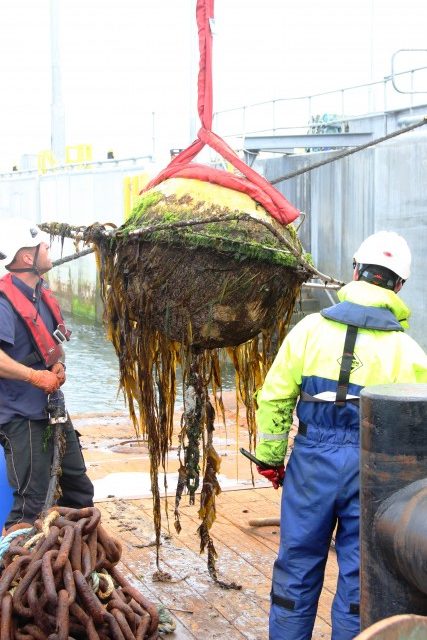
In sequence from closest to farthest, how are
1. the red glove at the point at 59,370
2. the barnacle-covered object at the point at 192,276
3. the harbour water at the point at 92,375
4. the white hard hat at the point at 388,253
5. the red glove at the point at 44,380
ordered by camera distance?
1. the white hard hat at the point at 388,253
2. the barnacle-covered object at the point at 192,276
3. the red glove at the point at 44,380
4. the red glove at the point at 59,370
5. the harbour water at the point at 92,375

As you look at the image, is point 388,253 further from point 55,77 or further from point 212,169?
point 55,77

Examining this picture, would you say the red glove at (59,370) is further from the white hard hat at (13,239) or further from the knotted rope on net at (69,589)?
the knotted rope on net at (69,589)

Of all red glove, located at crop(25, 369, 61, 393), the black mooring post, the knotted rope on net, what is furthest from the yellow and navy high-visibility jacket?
the black mooring post

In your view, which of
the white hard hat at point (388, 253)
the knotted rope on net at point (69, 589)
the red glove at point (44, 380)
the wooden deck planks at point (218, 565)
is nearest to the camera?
the knotted rope on net at point (69, 589)

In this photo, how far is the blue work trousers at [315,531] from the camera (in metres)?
3.62

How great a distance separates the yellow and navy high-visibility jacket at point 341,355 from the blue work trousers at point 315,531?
0.34ft

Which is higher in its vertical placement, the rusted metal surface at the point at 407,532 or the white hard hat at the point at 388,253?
the white hard hat at the point at 388,253

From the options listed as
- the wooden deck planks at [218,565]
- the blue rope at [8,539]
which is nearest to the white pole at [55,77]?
the wooden deck planks at [218,565]

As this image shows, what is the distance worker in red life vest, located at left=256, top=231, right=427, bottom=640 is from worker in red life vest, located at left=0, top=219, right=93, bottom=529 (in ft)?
5.60

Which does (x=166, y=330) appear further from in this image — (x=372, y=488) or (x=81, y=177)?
(x=81, y=177)

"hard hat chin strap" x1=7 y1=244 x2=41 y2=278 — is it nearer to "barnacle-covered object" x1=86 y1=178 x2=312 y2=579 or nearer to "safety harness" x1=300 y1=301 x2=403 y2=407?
"barnacle-covered object" x1=86 y1=178 x2=312 y2=579

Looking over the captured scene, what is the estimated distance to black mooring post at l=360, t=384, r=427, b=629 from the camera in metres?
1.34

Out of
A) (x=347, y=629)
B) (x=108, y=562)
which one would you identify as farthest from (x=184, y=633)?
(x=347, y=629)

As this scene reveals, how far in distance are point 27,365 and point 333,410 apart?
2126 millimetres
